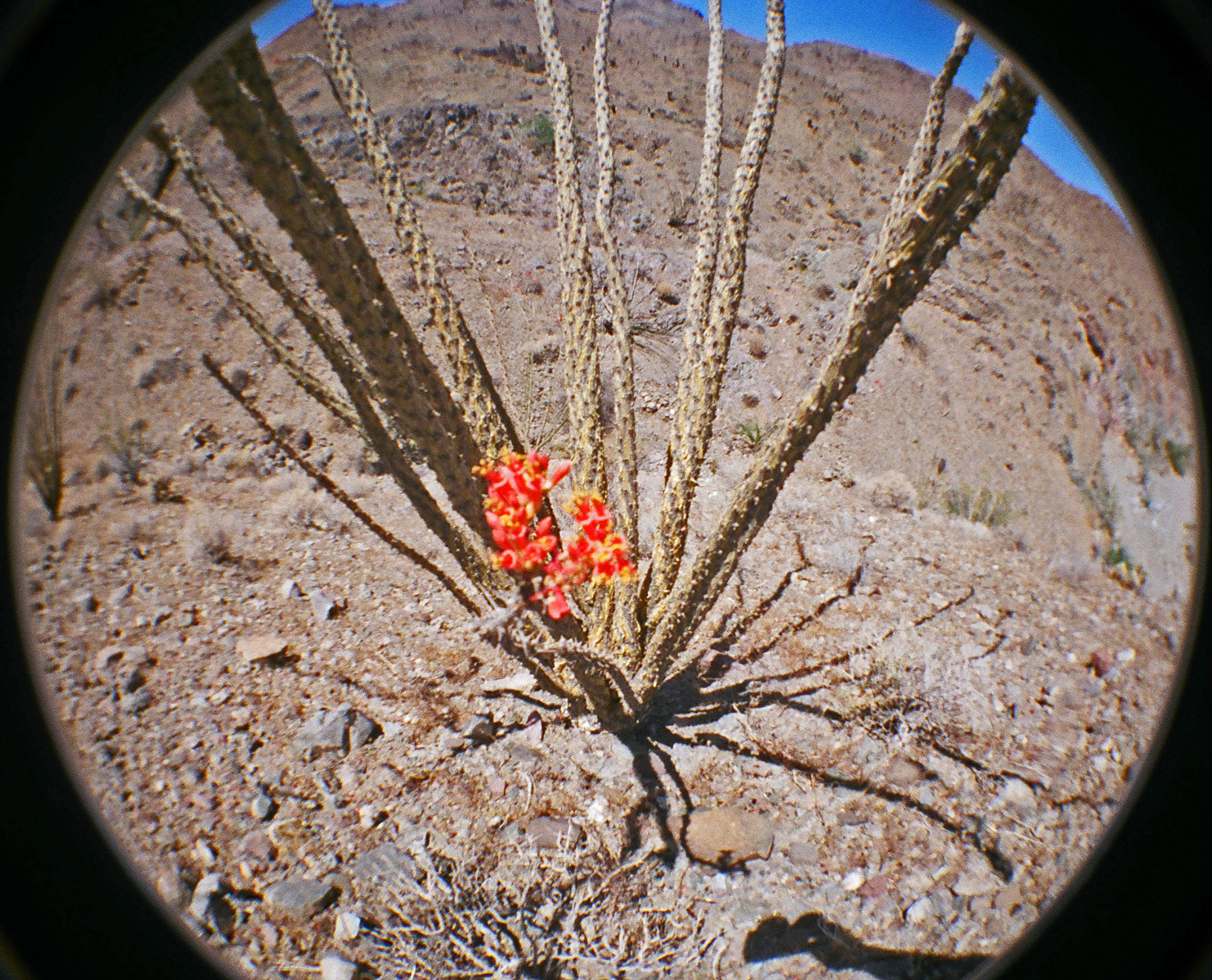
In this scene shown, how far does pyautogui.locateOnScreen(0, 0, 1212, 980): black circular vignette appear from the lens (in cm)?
58

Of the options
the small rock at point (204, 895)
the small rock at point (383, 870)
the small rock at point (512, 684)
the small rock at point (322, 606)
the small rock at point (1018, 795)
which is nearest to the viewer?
the small rock at point (204, 895)

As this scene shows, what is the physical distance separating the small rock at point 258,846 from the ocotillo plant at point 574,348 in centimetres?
81

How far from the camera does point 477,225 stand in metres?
5.28

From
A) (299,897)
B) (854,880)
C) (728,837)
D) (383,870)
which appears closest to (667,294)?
(728,837)

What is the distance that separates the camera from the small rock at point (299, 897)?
1371 mm

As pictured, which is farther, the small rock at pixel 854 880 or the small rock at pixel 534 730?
the small rock at pixel 534 730

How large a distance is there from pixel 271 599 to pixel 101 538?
989mm

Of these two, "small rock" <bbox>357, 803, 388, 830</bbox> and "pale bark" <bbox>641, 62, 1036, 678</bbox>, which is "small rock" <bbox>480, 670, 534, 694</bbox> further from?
"pale bark" <bbox>641, 62, 1036, 678</bbox>

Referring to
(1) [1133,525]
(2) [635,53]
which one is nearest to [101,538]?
(1) [1133,525]

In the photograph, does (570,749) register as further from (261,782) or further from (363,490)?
(363,490)

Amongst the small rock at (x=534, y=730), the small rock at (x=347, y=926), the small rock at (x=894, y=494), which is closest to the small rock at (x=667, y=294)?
the small rock at (x=894, y=494)

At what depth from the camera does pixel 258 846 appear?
1.50 meters

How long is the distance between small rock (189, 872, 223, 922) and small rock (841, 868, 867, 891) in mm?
1591

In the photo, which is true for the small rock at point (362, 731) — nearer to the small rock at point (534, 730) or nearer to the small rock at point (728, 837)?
the small rock at point (534, 730)
